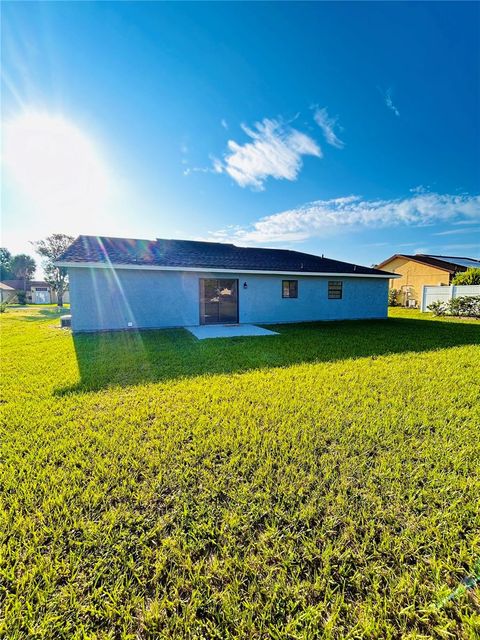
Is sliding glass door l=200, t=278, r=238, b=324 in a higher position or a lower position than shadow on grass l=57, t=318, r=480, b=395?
higher

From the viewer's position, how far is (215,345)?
802cm

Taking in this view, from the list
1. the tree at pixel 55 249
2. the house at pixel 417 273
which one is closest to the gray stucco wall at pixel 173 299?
the house at pixel 417 273

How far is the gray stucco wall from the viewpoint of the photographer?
33.7 ft

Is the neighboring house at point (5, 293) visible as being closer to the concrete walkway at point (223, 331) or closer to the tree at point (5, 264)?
the tree at point (5, 264)

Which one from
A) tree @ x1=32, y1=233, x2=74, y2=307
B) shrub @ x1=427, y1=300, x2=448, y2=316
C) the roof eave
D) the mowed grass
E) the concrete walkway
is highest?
tree @ x1=32, y1=233, x2=74, y2=307

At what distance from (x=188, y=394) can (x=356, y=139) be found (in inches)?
472

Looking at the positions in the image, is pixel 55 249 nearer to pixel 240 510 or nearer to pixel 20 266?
pixel 240 510

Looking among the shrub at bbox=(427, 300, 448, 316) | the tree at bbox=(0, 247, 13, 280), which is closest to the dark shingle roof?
the shrub at bbox=(427, 300, 448, 316)

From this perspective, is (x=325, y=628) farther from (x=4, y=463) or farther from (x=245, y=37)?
(x=245, y=37)

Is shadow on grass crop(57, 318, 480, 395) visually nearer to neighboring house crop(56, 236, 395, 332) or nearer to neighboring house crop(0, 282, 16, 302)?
neighboring house crop(56, 236, 395, 332)

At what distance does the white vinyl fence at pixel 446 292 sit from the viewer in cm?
1588

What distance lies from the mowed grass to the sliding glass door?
7.47 metres

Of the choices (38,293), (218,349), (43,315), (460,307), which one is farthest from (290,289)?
(38,293)

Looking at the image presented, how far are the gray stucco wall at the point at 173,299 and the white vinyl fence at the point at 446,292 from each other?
6.60 meters
